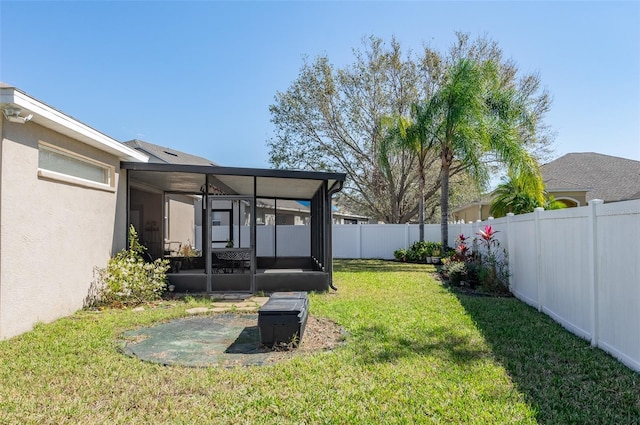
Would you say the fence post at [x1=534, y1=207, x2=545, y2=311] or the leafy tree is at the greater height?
the leafy tree

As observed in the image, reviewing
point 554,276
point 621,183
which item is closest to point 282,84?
point 621,183

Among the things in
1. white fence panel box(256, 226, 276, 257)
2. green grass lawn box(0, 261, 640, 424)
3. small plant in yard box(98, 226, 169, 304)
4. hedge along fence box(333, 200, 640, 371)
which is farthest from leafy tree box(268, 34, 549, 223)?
green grass lawn box(0, 261, 640, 424)

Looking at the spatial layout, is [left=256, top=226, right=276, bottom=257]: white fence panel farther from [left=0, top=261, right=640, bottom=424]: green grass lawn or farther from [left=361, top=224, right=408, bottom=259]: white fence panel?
[left=0, top=261, right=640, bottom=424]: green grass lawn

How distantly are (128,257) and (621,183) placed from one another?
21.4 m

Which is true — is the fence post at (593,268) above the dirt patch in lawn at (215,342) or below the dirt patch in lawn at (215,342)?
above

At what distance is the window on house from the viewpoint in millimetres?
6566

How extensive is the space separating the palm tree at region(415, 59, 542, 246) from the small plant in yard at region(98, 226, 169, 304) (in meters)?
10.8

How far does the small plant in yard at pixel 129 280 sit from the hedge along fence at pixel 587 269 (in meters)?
7.38

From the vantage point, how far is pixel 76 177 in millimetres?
7391

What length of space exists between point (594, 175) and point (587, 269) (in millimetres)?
18957

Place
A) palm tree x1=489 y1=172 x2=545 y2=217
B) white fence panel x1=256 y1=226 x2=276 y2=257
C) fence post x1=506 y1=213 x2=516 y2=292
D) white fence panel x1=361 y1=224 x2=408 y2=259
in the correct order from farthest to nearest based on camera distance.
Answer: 1. white fence panel x1=361 y1=224 x2=408 y2=259
2. white fence panel x1=256 y1=226 x2=276 y2=257
3. palm tree x1=489 y1=172 x2=545 y2=217
4. fence post x1=506 y1=213 x2=516 y2=292

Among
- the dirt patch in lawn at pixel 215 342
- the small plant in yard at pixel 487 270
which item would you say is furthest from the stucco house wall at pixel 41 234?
the small plant in yard at pixel 487 270

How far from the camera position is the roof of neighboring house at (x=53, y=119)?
17.4 feet

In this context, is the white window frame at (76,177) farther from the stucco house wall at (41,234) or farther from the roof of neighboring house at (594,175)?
the roof of neighboring house at (594,175)
